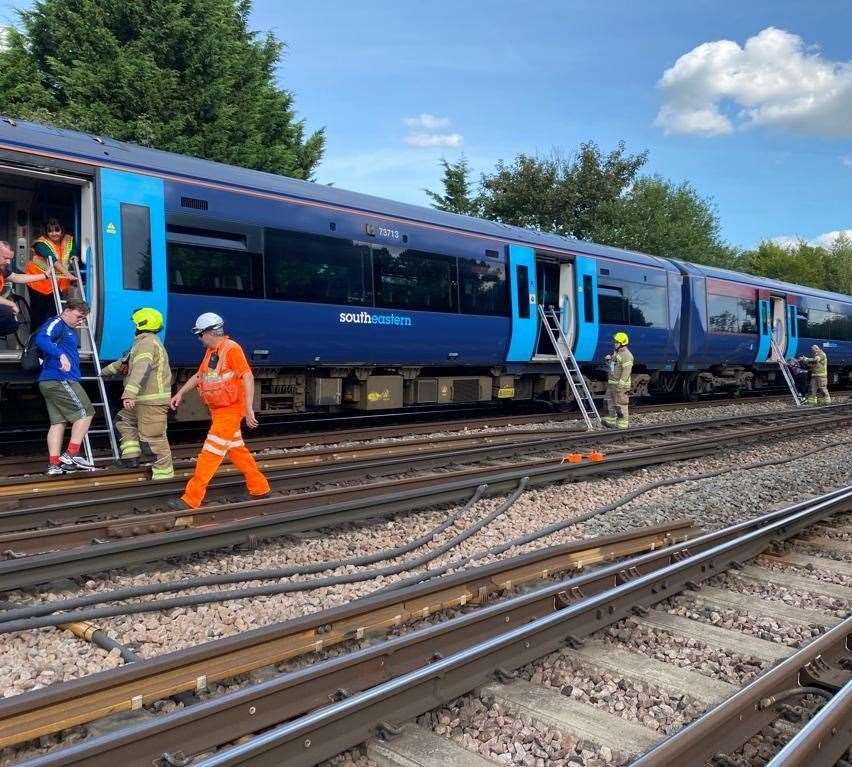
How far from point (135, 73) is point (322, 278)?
432 inches

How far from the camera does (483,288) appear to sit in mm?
11656

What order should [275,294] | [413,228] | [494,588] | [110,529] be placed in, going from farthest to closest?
1. [413,228]
2. [275,294]
3. [110,529]
4. [494,588]

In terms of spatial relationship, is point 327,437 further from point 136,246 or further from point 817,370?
point 817,370

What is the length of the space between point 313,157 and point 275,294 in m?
16.5

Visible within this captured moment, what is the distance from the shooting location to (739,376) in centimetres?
1984

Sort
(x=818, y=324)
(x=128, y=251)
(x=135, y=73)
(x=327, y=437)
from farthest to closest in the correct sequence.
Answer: (x=818, y=324)
(x=135, y=73)
(x=327, y=437)
(x=128, y=251)

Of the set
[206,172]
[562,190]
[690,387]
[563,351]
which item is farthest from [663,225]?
[206,172]

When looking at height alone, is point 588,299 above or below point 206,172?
below

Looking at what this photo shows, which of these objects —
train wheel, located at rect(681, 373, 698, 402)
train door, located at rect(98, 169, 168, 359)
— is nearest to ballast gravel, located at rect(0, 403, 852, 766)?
train door, located at rect(98, 169, 168, 359)

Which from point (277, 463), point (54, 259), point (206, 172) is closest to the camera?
point (54, 259)

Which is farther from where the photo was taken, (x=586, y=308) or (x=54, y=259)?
(x=586, y=308)

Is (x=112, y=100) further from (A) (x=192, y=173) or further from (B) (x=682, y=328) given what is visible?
(B) (x=682, y=328)

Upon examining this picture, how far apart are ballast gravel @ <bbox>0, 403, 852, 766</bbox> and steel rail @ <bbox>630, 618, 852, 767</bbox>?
0.27 meters

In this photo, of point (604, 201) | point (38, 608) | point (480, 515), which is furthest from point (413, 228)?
point (604, 201)
